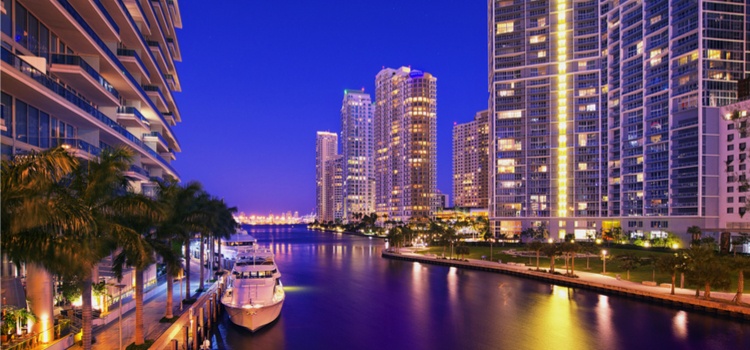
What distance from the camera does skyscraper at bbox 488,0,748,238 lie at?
402 ft

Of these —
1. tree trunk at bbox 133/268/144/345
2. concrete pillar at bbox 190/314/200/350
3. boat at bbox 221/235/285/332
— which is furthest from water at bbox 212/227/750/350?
tree trunk at bbox 133/268/144/345

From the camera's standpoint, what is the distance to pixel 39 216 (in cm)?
1747

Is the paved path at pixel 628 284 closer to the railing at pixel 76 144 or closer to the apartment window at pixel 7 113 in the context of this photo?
the railing at pixel 76 144

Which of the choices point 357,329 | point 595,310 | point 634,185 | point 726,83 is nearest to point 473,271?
point 595,310

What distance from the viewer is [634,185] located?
468 ft

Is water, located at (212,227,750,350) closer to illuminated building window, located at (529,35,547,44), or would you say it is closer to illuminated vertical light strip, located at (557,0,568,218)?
illuminated vertical light strip, located at (557,0,568,218)

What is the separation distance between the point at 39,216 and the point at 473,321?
47475mm

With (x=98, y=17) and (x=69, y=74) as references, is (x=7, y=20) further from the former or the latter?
(x=98, y=17)

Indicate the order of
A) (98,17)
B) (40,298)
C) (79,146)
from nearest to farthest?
(40,298), (79,146), (98,17)

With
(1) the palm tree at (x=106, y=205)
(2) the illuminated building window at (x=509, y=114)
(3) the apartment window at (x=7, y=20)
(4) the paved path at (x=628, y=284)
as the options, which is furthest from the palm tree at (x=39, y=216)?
(2) the illuminated building window at (x=509, y=114)

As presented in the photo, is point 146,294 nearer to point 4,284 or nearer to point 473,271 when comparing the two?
point 4,284

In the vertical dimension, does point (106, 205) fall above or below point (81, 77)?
below

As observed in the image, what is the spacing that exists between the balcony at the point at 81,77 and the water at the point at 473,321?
2332 centimetres

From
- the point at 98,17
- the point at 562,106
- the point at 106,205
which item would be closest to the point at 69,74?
the point at 98,17
